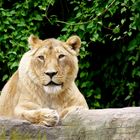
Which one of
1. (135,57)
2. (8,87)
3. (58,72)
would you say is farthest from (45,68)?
(135,57)

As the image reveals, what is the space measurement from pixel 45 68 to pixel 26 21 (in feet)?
10.5

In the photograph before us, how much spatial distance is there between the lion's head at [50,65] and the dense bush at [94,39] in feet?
7.80

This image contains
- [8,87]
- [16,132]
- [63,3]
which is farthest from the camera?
[63,3]

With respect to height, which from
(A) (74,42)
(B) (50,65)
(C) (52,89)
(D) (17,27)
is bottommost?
(C) (52,89)

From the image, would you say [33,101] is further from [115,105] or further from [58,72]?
[115,105]

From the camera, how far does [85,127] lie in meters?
6.01

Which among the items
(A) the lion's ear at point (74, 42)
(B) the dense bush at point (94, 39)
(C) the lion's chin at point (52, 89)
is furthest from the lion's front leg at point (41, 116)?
(B) the dense bush at point (94, 39)

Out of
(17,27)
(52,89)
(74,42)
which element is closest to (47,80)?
(52,89)

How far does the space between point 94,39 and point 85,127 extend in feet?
11.9

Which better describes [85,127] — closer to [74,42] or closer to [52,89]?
[52,89]

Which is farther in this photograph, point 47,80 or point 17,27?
point 17,27

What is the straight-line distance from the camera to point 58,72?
270 inches

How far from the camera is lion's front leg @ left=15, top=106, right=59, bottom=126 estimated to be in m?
6.25

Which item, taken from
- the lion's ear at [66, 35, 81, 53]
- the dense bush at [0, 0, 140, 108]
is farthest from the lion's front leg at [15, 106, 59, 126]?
the dense bush at [0, 0, 140, 108]
